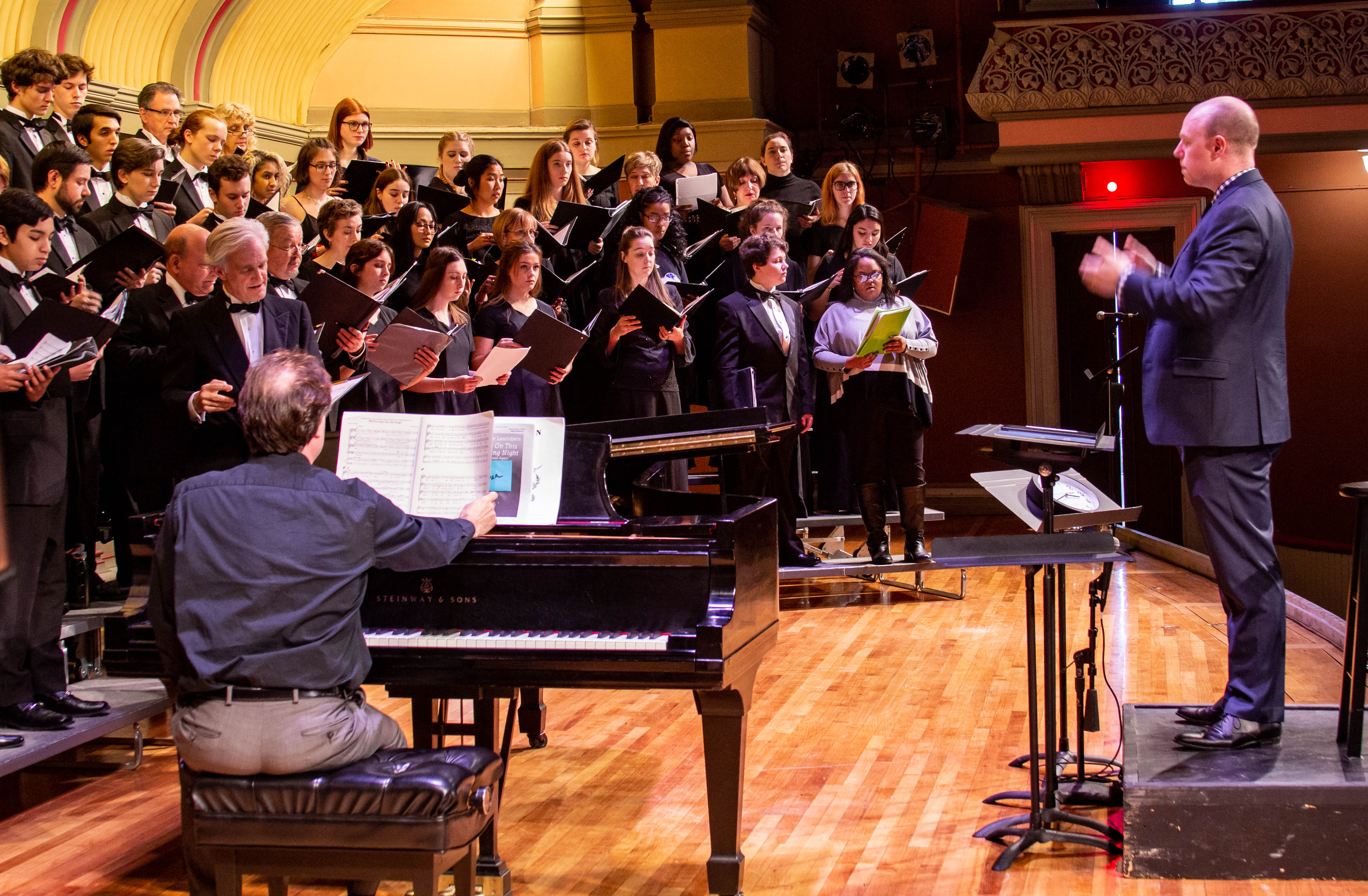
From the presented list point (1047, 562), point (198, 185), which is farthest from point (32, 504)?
point (1047, 562)

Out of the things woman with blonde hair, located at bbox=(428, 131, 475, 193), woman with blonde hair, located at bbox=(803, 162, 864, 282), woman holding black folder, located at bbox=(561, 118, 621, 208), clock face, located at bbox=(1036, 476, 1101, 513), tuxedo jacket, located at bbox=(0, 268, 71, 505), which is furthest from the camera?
woman with blonde hair, located at bbox=(803, 162, 864, 282)

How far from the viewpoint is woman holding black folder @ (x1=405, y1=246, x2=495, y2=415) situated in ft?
13.7

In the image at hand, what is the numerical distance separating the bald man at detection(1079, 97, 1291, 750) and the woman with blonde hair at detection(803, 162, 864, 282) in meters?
3.18

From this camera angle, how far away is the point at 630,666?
7.48ft

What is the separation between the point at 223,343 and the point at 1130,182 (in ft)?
21.4

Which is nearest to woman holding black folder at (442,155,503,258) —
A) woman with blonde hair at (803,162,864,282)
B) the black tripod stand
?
woman with blonde hair at (803,162,864,282)

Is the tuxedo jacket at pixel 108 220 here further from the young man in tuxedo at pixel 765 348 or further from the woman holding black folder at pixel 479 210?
the young man in tuxedo at pixel 765 348

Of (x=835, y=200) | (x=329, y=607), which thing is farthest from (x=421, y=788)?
(x=835, y=200)

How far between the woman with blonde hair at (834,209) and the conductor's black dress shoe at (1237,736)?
3.50 m

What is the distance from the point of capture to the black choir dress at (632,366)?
495cm

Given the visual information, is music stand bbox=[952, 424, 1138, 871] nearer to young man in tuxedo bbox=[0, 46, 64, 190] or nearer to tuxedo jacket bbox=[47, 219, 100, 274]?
tuxedo jacket bbox=[47, 219, 100, 274]

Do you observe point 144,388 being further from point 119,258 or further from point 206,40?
point 206,40

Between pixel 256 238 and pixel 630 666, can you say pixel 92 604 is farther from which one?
pixel 630 666

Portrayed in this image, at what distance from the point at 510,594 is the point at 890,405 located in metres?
3.21
